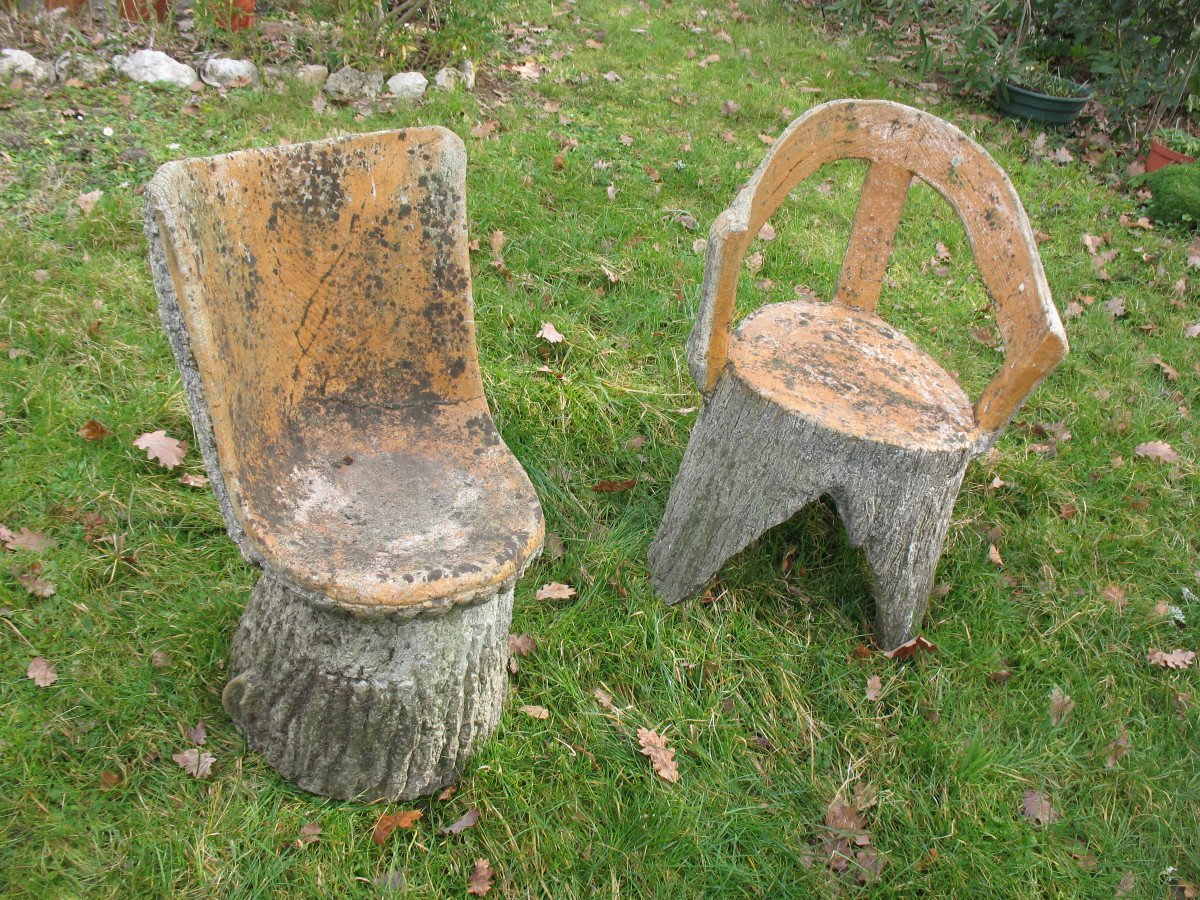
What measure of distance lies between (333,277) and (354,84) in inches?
148

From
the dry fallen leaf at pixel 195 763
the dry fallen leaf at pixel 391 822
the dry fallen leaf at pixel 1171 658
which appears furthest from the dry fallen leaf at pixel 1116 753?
the dry fallen leaf at pixel 195 763

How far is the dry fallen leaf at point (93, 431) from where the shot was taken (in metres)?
3.20

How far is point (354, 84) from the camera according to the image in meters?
5.64

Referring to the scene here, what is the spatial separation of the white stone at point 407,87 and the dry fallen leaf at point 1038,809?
503 centimetres

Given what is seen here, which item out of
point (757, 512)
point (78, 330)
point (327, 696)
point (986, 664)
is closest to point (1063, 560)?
point (986, 664)

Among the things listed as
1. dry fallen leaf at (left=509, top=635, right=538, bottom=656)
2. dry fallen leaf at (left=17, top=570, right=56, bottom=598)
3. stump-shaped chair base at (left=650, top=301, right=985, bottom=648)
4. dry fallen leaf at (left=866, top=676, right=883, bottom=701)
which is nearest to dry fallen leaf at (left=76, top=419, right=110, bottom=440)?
dry fallen leaf at (left=17, top=570, right=56, bottom=598)

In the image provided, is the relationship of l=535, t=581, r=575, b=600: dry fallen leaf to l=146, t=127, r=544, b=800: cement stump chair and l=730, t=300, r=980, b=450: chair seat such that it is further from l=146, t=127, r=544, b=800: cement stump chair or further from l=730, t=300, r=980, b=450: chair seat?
l=730, t=300, r=980, b=450: chair seat

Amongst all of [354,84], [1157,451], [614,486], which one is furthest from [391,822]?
[354,84]

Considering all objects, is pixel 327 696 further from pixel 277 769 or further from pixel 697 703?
pixel 697 703

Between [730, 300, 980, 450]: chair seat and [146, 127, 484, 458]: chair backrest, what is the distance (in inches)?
37.9

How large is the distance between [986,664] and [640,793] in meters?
1.37

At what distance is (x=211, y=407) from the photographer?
1.96 m

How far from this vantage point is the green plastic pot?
6.89 metres

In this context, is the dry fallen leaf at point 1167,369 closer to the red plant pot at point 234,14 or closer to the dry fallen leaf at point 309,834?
the dry fallen leaf at point 309,834
